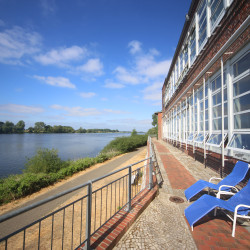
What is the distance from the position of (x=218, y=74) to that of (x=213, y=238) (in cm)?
536

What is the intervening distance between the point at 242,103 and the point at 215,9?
4106mm

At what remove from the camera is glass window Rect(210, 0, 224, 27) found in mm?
5632

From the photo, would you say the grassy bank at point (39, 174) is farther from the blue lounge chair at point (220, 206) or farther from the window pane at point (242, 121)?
the window pane at point (242, 121)

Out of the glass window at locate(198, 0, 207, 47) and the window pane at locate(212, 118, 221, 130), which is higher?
the glass window at locate(198, 0, 207, 47)

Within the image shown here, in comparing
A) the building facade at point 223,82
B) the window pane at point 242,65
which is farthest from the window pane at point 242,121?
the window pane at point 242,65

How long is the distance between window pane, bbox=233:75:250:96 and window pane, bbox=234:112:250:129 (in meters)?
0.66

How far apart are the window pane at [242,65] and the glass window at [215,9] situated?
8.26 feet

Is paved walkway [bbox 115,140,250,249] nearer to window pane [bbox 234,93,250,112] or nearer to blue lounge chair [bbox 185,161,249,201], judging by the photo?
blue lounge chair [bbox 185,161,249,201]

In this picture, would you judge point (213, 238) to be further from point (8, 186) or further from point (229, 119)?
point (8, 186)

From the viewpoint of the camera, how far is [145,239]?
2602mm

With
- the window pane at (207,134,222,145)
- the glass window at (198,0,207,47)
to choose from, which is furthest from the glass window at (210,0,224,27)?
the window pane at (207,134,222,145)

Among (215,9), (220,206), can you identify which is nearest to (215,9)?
(215,9)

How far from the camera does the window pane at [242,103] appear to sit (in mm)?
4129

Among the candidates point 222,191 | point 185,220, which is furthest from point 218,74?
point 185,220
